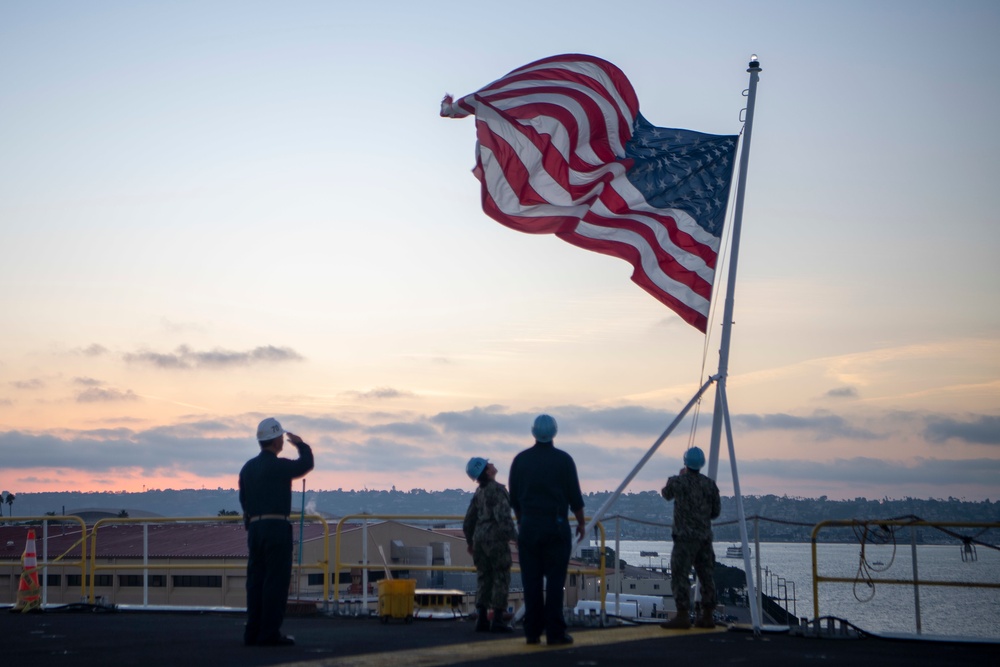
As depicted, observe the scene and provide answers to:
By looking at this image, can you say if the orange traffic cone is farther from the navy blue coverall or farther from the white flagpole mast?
the white flagpole mast

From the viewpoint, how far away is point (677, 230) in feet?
38.2

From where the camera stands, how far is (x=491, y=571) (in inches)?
422

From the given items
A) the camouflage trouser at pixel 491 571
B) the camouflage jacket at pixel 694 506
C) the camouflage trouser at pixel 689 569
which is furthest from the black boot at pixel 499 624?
the camouflage jacket at pixel 694 506

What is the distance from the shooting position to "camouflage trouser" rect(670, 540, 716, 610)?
1059 centimetres

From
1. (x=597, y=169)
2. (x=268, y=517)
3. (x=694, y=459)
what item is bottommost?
(x=268, y=517)

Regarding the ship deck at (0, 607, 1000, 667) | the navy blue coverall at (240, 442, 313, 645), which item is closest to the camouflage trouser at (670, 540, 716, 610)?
the ship deck at (0, 607, 1000, 667)

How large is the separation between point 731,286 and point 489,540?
12.2 feet

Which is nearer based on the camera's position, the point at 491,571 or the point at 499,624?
the point at 499,624

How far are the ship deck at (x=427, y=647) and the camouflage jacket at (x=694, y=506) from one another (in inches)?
39.0

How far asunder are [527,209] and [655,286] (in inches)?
68.0

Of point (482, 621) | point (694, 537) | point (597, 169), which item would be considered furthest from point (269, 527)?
point (597, 169)

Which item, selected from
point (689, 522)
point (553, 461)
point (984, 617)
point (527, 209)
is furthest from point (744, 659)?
point (984, 617)

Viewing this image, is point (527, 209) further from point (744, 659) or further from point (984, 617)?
point (984, 617)

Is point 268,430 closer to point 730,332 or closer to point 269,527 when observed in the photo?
point 269,527
